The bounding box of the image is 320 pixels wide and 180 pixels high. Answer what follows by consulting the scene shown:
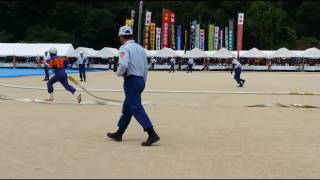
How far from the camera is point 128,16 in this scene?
10069 centimetres

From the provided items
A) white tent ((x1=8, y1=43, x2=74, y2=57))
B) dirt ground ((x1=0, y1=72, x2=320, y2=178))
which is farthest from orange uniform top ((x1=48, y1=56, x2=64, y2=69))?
white tent ((x1=8, y1=43, x2=74, y2=57))

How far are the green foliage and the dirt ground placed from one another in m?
77.7

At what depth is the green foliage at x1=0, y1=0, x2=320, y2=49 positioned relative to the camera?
90500mm

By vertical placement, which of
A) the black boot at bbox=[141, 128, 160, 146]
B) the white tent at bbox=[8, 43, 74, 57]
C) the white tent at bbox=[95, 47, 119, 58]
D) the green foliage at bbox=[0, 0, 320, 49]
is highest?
the green foliage at bbox=[0, 0, 320, 49]

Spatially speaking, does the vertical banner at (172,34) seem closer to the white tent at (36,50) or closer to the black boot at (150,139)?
the white tent at (36,50)

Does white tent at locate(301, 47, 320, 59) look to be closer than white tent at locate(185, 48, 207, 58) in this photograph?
Yes

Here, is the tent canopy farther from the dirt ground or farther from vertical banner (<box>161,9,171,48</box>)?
the dirt ground

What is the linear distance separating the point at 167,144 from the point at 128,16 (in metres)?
93.0

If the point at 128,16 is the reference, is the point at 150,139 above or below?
below

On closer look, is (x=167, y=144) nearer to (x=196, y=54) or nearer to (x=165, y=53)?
(x=165, y=53)

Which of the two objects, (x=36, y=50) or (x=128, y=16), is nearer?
(x=36, y=50)

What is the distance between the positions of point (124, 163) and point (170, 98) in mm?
11660

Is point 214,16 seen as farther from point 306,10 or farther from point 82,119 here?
point 82,119

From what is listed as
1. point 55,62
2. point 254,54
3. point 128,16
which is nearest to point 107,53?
point 254,54
